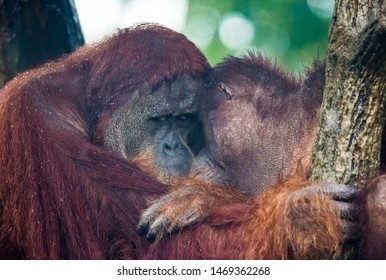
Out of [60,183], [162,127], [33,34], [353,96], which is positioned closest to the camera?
[353,96]

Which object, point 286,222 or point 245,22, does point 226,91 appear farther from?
point 286,222

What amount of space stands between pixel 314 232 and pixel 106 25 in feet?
3.55

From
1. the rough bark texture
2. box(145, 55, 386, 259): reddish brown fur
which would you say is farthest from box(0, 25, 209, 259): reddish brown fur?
the rough bark texture

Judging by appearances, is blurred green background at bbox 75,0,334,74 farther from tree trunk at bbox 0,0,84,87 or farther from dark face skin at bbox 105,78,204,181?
tree trunk at bbox 0,0,84,87

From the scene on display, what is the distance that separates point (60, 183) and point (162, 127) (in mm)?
410

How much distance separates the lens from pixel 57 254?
7.15ft

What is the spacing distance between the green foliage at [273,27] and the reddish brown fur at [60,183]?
0.43 meters

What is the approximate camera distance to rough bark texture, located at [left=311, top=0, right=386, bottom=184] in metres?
1.77

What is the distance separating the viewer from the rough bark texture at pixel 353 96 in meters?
1.77

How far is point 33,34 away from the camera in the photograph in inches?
111

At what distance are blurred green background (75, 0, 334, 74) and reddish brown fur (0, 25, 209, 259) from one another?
1.18 ft

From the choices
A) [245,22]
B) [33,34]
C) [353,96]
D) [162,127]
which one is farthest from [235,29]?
[33,34]

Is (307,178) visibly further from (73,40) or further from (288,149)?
(73,40)
